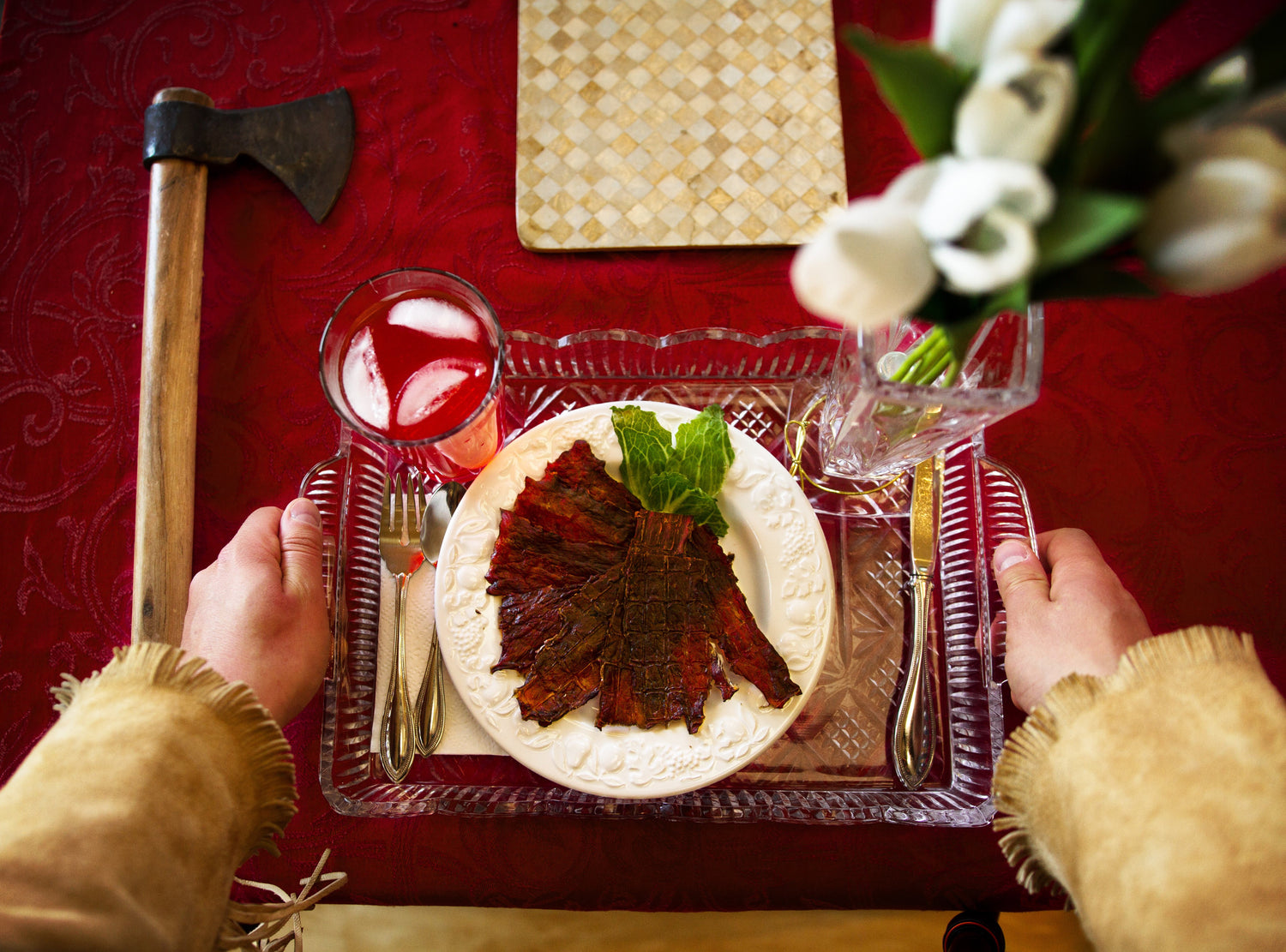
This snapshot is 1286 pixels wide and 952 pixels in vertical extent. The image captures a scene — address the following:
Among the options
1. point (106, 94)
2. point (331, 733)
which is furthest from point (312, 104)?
point (331, 733)

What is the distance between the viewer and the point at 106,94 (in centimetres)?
137

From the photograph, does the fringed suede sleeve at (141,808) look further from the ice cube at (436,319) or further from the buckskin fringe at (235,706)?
the ice cube at (436,319)

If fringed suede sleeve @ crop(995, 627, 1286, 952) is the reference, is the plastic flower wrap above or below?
above

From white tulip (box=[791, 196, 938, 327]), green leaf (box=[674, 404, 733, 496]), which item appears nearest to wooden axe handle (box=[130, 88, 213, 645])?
green leaf (box=[674, 404, 733, 496])

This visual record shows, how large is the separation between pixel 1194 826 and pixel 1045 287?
568mm

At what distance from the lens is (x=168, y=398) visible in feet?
3.88

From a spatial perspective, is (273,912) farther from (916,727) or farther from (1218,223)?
(1218,223)

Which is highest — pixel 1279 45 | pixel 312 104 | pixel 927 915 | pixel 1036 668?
pixel 312 104

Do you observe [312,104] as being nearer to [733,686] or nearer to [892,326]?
[892,326]

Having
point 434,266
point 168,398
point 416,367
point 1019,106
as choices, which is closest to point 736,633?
point 416,367

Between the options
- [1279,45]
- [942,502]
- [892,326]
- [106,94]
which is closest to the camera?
[1279,45]

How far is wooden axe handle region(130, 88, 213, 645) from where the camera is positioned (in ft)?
3.70

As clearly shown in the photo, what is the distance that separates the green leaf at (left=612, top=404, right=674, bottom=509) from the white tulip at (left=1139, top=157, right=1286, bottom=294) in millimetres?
620

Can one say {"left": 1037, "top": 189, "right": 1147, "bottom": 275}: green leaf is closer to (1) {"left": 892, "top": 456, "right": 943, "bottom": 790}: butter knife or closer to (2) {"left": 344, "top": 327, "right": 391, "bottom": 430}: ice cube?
(1) {"left": 892, "top": 456, "right": 943, "bottom": 790}: butter knife
